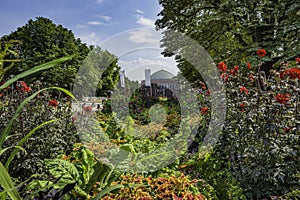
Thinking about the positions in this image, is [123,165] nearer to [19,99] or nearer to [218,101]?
[218,101]

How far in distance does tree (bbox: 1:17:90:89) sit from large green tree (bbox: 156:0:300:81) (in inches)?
408

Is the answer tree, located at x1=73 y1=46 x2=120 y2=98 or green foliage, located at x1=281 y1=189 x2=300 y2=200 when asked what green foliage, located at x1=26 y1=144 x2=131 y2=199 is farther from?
tree, located at x1=73 y1=46 x2=120 y2=98

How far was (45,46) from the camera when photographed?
1955 centimetres

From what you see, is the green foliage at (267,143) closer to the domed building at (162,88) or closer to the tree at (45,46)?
Answer: the domed building at (162,88)

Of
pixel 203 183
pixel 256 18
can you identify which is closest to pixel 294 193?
pixel 203 183

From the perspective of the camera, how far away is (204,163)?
2.89 m

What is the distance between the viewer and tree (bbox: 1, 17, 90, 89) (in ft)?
57.9

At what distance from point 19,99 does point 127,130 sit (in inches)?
66.0

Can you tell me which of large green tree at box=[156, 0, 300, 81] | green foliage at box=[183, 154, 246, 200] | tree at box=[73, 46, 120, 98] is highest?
large green tree at box=[156, 0, 300, 81]

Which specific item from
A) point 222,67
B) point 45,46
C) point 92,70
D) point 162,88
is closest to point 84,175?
point 222,67

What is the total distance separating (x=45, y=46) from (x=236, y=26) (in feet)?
51.3

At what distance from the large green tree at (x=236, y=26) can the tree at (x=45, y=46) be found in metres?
10.4

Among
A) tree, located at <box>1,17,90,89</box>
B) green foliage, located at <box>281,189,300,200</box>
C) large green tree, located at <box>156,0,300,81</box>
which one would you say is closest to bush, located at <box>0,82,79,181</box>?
green foliage, located at <box>281,189,300,200</box>

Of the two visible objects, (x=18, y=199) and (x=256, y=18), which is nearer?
A: (x=18, y=199)
